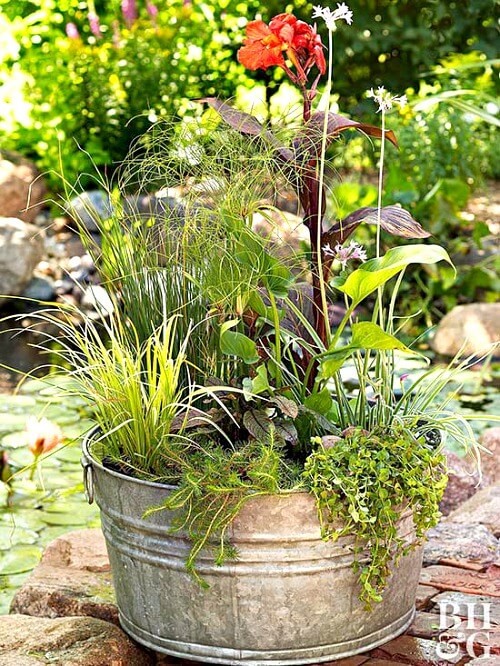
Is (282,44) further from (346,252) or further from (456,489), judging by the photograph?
(456,489)

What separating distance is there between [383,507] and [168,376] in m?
0.45

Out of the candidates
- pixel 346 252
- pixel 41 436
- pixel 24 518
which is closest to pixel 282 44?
pixel 346 252

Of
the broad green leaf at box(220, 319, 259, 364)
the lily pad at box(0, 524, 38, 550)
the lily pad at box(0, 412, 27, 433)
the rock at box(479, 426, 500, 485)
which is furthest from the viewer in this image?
the lily pad at box(0, 412, 27, 433)

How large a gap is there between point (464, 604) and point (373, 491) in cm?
50

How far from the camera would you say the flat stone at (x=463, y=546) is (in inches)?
91.3

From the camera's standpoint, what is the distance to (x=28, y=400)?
4496 millimetres

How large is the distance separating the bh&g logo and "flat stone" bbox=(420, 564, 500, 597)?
0.22 ft

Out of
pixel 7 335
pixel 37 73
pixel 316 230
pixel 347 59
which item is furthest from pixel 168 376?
pixel 37 73

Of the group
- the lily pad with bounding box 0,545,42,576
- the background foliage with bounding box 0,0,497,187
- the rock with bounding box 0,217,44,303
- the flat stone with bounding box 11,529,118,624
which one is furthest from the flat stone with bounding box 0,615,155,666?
the background foliage with bounding box 0,0,497,187

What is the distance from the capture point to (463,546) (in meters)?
2.36

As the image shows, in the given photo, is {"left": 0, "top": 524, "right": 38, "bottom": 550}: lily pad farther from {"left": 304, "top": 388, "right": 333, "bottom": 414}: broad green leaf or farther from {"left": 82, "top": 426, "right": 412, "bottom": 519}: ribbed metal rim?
{"left": 304, "top": 388, "right": 333, "bottom": 414}: broad green leaf

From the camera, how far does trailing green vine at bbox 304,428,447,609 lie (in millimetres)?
1737

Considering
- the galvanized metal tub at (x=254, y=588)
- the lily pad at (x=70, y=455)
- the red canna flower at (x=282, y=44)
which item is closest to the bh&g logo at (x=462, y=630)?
the galvanized metal tub at (x=254, y=588)

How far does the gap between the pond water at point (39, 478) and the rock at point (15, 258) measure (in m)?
1.17
